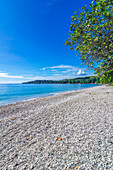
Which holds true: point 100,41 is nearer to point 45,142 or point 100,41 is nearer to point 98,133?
point 98,133

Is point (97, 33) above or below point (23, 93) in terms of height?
above

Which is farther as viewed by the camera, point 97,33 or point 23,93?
point 23,93

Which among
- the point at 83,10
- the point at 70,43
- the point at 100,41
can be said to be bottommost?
the point at 100,41

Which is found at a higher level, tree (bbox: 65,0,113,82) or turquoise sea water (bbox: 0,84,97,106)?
tree (bbox: 65,0,113,82)

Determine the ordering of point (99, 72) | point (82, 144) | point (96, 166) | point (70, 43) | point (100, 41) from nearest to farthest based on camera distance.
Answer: point (96, 166), point (82, 144), point (100, 41), point (99, 72), point (70, 43)

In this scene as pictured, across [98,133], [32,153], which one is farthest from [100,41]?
[32,153]

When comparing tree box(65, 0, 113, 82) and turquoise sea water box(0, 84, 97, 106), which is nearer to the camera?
tree box(65, 0, 113, 82)

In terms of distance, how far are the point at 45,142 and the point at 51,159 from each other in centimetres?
91

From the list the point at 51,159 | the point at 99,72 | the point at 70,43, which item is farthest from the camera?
the point at 70,43

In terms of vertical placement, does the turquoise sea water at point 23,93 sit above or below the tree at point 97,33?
below

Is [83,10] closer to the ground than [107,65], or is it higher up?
higher up

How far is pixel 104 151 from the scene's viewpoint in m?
2.84

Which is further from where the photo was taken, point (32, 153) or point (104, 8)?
point (104, 8)

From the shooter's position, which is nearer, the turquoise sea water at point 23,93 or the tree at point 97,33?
the tree at point 97,33
